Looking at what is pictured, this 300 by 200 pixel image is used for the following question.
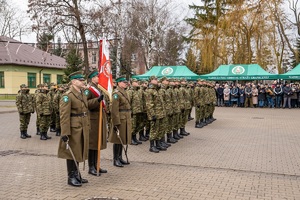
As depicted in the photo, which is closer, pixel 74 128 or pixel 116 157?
pixel 74 128

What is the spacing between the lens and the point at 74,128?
6164 millimetres

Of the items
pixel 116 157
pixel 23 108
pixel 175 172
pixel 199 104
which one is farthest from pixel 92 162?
pixel 199 104

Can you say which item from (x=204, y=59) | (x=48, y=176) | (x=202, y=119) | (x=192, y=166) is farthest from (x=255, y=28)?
(x=48, y=176)

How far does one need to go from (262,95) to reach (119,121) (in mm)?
20237

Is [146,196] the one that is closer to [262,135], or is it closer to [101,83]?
[101,83]

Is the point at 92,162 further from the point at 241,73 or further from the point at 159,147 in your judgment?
the point at 241,73

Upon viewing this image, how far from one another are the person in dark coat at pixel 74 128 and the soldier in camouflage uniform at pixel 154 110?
285 cm

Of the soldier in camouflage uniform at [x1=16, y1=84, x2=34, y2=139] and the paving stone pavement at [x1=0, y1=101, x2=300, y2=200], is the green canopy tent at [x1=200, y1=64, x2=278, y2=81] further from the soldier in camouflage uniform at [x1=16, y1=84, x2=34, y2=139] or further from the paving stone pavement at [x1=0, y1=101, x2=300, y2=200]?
the soldier in camouflage uniform at [x1=16, y1=84, x2=34, y2=139]

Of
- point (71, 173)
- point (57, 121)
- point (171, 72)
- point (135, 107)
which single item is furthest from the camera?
point (171, 72)

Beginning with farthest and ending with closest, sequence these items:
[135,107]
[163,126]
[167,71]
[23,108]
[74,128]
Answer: [167,71]
[23,108]
[135,107]
[163,126]
[74,128]

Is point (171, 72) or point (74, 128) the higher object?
point (171, 72)

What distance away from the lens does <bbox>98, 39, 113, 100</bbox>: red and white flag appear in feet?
22.4

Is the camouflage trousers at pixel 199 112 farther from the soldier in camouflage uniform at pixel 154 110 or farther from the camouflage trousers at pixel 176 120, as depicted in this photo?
the soldier in camouflage uniform at pixel 154 110

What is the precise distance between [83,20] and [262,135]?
1967 centimetres
